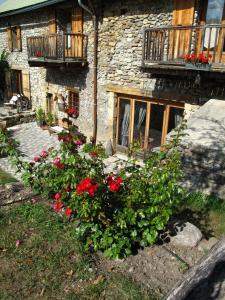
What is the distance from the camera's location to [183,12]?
7.93 meters

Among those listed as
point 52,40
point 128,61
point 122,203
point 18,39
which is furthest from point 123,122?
point 18,39

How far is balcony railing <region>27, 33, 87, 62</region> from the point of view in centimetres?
1118

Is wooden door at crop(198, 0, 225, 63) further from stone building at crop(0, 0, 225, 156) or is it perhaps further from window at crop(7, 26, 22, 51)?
window at crop(7, 26, 22, 51)

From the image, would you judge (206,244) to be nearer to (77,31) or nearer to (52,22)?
(77,31)

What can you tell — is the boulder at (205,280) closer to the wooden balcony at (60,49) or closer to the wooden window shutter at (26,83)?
the wooden balcony at (60,49)

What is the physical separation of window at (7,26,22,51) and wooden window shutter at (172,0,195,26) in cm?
1083

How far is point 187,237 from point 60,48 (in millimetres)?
9083

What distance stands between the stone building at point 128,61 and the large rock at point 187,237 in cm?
375

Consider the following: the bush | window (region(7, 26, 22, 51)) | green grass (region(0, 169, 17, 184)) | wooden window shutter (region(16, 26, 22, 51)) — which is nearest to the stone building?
wooden window shutter (region(16, 26, 22, 51))

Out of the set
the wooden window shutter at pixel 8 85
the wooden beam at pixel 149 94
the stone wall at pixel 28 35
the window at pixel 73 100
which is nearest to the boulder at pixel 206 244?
the wooden beam at pixel 149 94

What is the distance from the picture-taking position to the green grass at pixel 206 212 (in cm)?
565

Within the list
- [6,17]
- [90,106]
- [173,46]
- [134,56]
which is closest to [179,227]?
[173,46]

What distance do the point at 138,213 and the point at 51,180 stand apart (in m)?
1.81

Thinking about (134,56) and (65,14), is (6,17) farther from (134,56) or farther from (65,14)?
(134,56)
